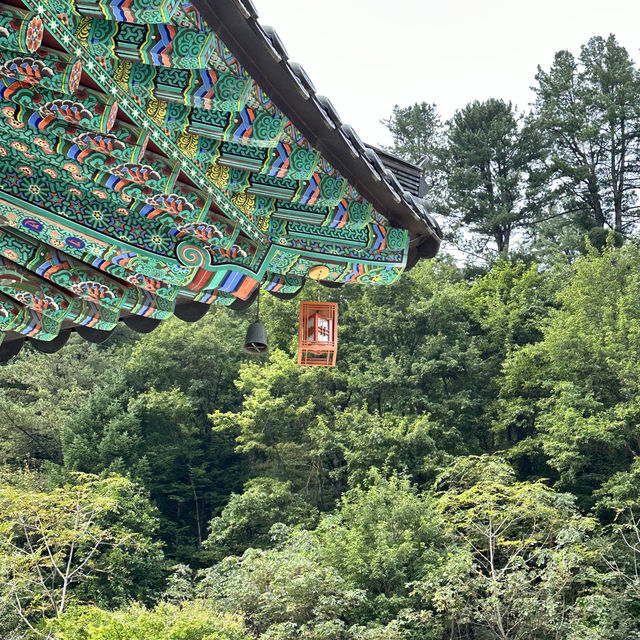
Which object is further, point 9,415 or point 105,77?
point 9,415

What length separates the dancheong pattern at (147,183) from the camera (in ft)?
8.09

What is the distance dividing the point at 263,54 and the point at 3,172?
0.85 metres

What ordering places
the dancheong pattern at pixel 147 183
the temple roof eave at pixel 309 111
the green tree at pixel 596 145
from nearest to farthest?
the dancheong pattern at pixel 147 183
the temple roof eave at pixel 309 111
the green tree at pixel 596 145

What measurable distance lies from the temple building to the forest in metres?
7.46

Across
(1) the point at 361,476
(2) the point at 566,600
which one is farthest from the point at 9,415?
(2) the point at 566,600

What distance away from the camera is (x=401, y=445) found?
1833 centimetres

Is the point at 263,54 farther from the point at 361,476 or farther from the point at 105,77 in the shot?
the point at 361,476

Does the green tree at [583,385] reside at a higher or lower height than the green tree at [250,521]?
higher

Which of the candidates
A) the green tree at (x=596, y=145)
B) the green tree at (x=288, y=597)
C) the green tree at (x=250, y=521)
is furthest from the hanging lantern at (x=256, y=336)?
the green tree at (x=596, y=145)

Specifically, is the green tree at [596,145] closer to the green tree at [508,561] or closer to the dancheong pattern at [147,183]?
the green tree at [508,561]

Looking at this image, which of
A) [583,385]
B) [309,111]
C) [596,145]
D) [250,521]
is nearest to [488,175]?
[596,145]

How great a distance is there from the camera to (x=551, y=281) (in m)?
23.2

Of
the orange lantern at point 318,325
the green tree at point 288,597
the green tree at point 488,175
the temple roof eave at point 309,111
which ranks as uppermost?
the green tree at point 488,175

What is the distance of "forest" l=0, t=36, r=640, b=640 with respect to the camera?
13625 mm
